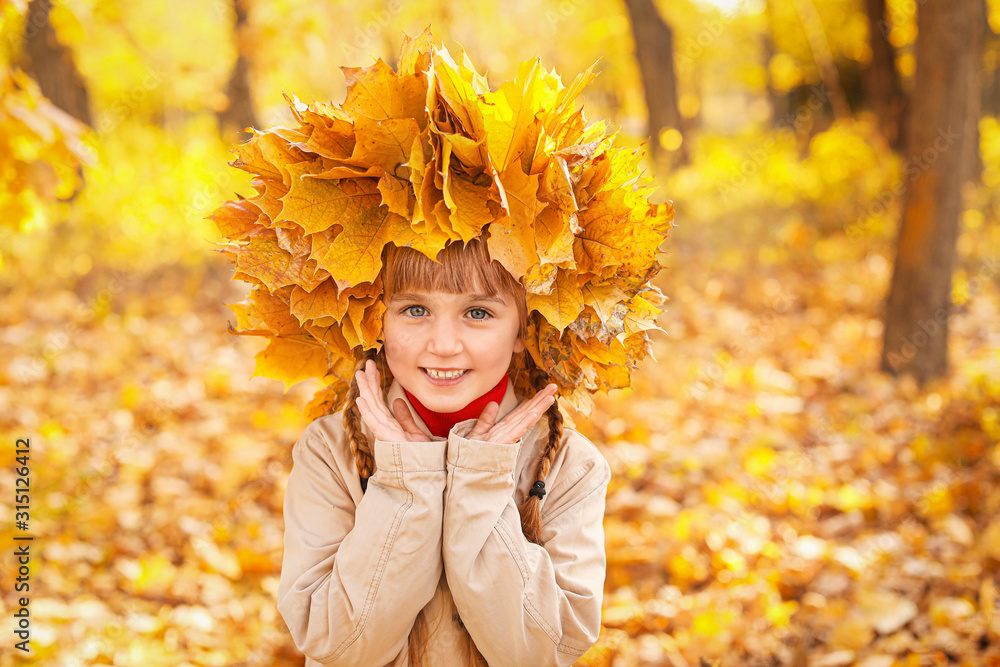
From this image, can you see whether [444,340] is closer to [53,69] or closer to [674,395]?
[674,395]

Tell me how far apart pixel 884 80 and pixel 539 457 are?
9.43 meters

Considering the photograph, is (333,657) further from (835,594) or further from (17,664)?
(835,594)

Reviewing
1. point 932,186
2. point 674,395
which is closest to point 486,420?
point 674,395

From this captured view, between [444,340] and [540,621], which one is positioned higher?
[444,340]

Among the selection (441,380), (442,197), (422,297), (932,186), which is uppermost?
(932,186)

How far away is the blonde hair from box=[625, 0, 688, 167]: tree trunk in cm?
956

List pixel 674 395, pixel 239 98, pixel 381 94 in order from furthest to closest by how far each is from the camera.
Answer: pixel 239 98 < pixel 674 395 < pixel 381 94

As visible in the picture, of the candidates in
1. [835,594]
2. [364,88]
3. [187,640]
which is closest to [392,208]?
[364,88]

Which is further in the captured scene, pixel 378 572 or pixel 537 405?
pixel 537 405

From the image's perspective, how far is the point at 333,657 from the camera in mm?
1685

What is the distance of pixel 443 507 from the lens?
1.71 meters

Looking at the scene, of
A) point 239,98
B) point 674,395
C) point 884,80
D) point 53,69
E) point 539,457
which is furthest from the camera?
point 884,80

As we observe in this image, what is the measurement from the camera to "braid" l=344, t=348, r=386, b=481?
1832mm

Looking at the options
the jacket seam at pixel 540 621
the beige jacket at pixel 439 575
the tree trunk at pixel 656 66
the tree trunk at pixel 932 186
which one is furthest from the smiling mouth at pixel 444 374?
the tree trunk at pixel 656 66
